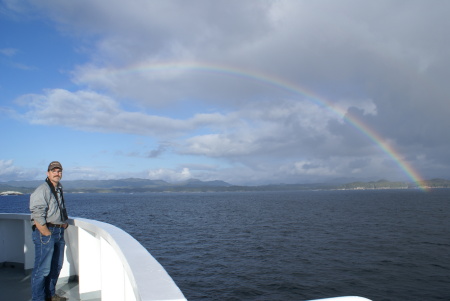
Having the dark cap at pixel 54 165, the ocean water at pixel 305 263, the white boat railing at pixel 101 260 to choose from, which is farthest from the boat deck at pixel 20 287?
the ocean water at pixel 305 263

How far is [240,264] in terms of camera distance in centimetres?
1852

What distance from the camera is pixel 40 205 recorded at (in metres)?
4.61

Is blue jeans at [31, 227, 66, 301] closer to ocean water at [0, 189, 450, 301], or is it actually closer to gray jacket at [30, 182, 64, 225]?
gray jacket at [30, 182, 64, 225]

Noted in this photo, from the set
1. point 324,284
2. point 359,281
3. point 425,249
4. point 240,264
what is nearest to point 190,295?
point 240,264

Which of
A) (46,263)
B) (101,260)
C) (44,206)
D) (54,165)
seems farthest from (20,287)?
(54,165)

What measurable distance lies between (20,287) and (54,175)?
8.12ft

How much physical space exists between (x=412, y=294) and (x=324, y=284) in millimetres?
3864

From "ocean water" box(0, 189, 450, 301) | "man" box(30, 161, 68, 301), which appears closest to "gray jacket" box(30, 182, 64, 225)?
"man" box(30, 161, 68, 301)

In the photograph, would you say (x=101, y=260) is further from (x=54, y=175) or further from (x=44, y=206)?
(x=54, y=175)

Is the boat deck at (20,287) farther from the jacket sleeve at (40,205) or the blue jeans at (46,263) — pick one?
the jacket sleeve at (40,205)

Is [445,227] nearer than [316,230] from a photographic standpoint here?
No

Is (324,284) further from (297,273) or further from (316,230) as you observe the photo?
(316,230)

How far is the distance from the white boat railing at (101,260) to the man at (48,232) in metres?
0.37

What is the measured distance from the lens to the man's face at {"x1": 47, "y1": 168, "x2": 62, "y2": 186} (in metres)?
4.95
